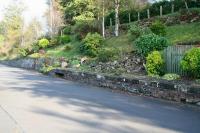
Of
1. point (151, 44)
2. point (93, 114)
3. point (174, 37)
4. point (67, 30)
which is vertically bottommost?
point (93, 114)

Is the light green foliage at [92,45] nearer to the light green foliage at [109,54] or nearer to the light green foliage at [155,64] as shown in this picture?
the light green foliage at [109,54]

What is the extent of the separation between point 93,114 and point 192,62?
5.43 meters

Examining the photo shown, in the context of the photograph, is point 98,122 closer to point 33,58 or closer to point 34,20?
point 33,58

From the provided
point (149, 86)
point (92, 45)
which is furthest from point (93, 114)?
point (92, 45)

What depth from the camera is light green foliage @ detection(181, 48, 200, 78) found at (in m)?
15.7

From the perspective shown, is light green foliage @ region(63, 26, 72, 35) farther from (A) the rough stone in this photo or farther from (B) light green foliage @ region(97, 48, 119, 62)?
(B) light green foliage @ region(97, 48, 119, 62)

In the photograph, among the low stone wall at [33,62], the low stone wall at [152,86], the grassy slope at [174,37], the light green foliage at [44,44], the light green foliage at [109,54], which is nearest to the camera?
the low stone wall at [152,86]

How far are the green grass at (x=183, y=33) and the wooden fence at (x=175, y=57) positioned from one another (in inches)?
163

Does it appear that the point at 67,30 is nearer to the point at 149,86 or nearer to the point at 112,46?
the point at 112,46

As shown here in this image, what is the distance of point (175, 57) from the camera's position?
59.9 feet

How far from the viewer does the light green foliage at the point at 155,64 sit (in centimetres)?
1864

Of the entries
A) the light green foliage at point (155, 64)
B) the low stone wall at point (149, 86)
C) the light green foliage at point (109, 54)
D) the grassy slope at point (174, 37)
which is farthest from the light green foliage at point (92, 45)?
the light green foliage at point (155, 64)

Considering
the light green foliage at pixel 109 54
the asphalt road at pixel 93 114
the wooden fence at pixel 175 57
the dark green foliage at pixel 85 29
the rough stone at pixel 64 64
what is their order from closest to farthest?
1. the asphalt road at pixel 93 114
2. the wooden fence at pixel 175 57
3. the light green foliage at pixel 109 54
4. the rough stone at pixel 64 64
5. the dark green foliage at pixel 85 29

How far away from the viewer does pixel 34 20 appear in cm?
7831
